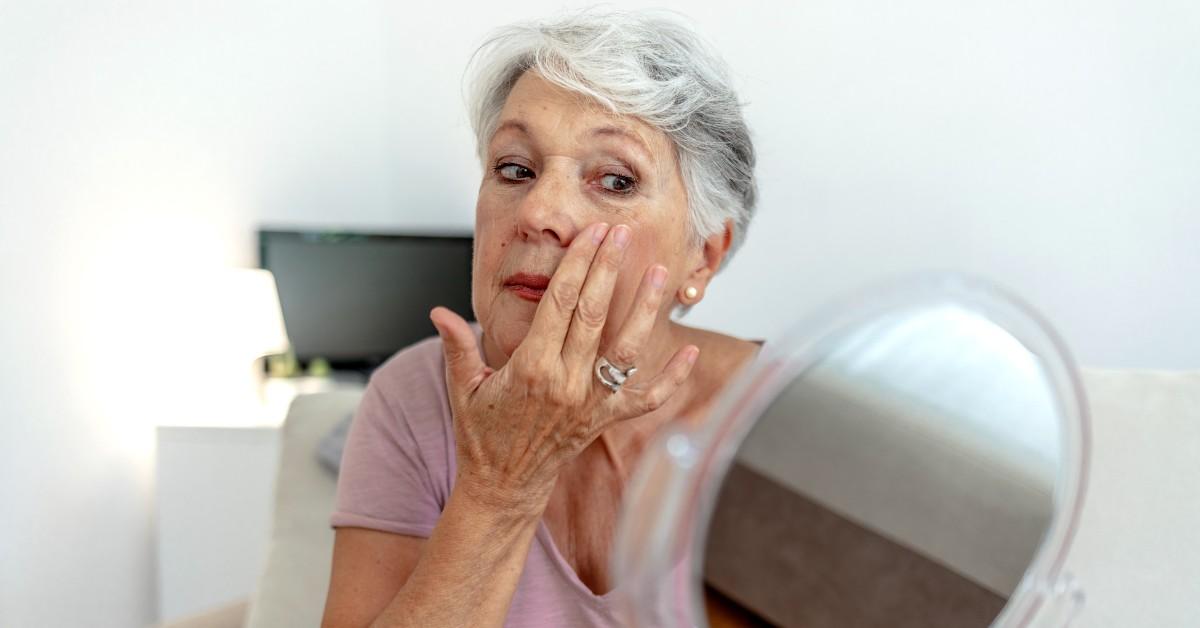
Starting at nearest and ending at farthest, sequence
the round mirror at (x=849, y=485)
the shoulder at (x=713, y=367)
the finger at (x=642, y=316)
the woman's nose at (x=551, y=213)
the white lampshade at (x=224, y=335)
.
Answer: the round mirror at (x=849, y=485), the finger at (x=642, y=316), the woman's nose at (x=551, y=213), the shoulder at (x=713, y=367), the white lampshade at (x=224, y=335)

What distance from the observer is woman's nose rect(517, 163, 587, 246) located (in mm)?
1010

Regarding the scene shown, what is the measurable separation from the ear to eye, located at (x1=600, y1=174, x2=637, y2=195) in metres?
0.13

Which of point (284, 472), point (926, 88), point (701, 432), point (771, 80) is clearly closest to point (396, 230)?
point (771, 80)

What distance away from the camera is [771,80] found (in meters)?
2.47

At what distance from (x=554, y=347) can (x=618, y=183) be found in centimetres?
24

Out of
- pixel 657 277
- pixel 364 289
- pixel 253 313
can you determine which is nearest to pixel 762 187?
pixel 364 289

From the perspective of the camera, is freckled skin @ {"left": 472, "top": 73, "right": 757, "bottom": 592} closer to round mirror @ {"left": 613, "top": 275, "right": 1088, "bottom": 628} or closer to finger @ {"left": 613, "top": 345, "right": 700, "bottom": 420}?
finger @ {"left": 613, "top": 345, "right": 700, "bottom": 420}

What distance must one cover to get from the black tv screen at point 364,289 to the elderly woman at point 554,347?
71.3 inches

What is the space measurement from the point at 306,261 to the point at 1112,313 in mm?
2043

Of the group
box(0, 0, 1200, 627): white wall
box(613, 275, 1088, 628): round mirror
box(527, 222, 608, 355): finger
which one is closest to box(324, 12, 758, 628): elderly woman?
box(527, 222, 608, 355): finger

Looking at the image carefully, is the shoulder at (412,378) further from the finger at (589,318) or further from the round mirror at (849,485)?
the round mirror at (849,485)

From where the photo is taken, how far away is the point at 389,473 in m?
1.13

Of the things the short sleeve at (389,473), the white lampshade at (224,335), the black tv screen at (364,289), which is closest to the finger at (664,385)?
the short sleeve at (389,473)

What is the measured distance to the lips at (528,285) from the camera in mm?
1011
